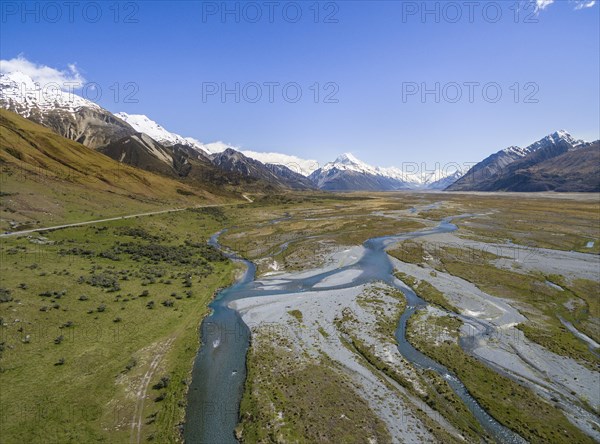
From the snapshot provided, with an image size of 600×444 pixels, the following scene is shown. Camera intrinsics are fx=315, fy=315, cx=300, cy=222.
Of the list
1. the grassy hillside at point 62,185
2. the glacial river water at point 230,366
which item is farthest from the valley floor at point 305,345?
the grassy hillside at point 62,185

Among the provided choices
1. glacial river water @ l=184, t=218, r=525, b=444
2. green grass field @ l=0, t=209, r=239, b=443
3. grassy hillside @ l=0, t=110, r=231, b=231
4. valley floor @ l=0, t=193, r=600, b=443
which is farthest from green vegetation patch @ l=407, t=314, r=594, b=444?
grassy hillside @ l=0, t=110, r=231, b=231

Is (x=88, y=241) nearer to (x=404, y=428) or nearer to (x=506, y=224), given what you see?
(x=404, y=428)

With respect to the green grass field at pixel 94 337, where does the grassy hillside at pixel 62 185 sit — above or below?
above

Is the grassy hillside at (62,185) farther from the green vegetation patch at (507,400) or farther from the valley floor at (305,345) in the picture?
the green vegetation patch at (507,400)

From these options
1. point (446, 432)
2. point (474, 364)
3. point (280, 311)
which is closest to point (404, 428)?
point (446, 432)

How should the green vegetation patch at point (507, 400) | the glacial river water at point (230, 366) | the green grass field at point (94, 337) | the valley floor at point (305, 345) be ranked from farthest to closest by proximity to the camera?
the valley floor at point (305, 345) → the glacial river water at point (230, 366) → the green grass field at point (94, 337) → the green vegetation patch at point (507, 400)

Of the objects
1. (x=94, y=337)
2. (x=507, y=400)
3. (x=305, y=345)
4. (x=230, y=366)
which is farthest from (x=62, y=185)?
(x=507, y=400)

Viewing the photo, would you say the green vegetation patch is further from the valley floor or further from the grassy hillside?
the grassy hillside
